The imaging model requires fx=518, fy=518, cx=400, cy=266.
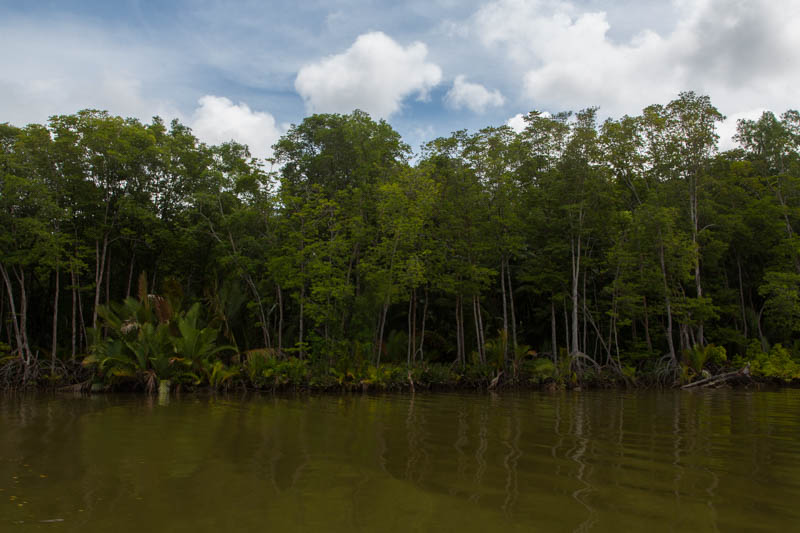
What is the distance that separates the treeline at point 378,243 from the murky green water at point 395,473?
8.19 metres

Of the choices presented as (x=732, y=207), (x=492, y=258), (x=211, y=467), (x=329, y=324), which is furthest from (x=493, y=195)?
(x=211, y=467)

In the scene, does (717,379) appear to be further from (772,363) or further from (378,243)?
(378,243)

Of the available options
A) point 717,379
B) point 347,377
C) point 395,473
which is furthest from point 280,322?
point 717,379

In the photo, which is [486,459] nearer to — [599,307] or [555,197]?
[555,197]

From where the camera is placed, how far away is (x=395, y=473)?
15.1 feet

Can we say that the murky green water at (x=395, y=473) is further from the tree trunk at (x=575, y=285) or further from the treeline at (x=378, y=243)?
the tree trunk at (x=575, y=285)

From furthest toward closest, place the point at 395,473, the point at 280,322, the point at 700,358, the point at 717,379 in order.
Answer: the point at 700,358
the point at 717,379
the point at 280,322
the point at 395,473

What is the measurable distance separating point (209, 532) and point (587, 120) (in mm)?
20241

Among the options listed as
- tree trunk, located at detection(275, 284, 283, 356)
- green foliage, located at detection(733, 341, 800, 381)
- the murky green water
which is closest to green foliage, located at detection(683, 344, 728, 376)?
green foliage, located at detection(733, 341, 800, 381)

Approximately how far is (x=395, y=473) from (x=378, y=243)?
15.7 metres

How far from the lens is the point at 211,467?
484cm

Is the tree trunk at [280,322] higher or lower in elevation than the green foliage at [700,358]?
higher

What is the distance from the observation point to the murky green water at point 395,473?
10.9 feet

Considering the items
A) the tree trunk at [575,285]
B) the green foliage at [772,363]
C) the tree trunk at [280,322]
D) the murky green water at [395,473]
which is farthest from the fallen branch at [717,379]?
the tree trunk at [280,322]
